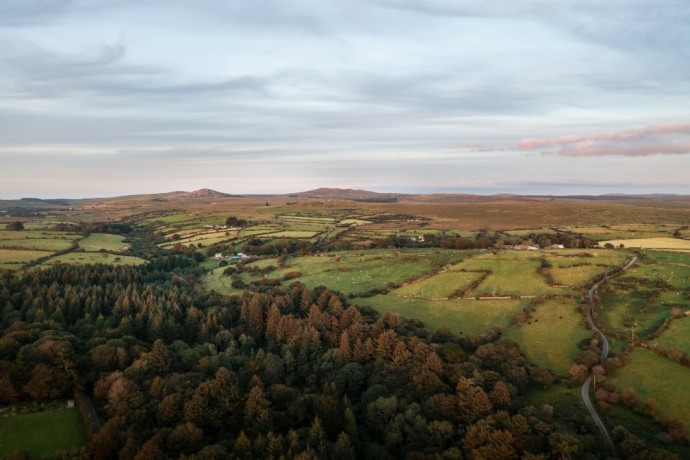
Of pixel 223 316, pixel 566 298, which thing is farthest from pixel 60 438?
pixel 566 298

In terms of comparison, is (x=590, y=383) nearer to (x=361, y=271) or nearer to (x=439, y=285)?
(x=439, y=285)

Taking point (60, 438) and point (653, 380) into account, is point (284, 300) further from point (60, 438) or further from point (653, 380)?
point (653, 380)

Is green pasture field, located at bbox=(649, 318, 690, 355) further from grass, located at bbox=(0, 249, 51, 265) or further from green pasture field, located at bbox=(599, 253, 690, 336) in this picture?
grass, located at bbox=(0, 249, 51, 265)

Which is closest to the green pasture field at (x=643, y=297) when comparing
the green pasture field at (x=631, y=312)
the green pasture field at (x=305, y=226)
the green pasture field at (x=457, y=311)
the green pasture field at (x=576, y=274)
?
the green pasture field at (x=631, y=312)

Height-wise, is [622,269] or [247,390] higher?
[622,269]

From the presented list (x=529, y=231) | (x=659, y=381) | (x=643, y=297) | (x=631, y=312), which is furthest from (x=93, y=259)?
(x=529, y=231)

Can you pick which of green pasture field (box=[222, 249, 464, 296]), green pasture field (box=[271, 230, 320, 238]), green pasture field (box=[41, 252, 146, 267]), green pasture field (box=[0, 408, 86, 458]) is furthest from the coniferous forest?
green pasture field (box=[271, 230, 320, 238])
